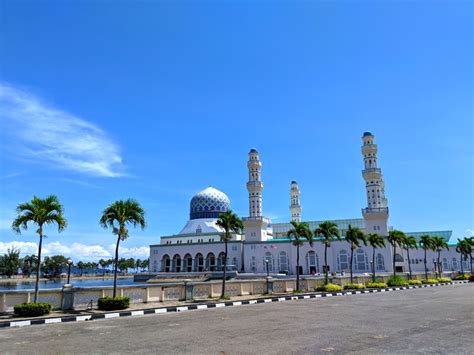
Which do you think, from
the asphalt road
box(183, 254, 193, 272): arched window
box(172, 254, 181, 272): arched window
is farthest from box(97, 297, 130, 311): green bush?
box(172, 254, 181, 272): arched window

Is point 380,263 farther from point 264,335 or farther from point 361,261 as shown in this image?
point 264,335

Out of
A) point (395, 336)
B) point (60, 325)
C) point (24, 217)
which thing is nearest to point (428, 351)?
point (395, 336)

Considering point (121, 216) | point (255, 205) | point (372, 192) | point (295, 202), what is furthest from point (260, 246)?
point (121, 216)

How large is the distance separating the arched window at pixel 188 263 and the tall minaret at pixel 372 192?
37.4 m

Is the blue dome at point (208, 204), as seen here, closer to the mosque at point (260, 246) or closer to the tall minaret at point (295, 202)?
the mosque at point (260, 246)

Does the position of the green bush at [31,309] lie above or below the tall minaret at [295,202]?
below

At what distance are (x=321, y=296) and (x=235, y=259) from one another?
49.0 meters

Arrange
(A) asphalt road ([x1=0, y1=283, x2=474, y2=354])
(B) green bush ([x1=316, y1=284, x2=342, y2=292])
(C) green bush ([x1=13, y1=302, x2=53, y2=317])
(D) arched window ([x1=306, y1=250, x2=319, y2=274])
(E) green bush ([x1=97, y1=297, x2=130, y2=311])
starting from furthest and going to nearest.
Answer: (D) arched window ([x1=306, y1=250, x2=319, y2=274])
(B) green bush ([x1=316, y1=284, x2=342, y2=292])
(E) green bush ([x1=97, y1=297, x2=130, y2=311])
(C) green bush ([x1=13, y1=302, x2=53, y2=317])
(A) asphalt road ([x1=0, y1=283, x2=474, y2=354])

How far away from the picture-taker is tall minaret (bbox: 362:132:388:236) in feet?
211

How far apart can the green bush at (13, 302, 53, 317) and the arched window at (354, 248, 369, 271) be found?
2250 inches

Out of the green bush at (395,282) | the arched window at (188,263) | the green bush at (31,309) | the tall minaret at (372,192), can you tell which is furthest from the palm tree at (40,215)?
the arched window at (188,263)

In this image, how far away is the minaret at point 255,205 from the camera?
245ft

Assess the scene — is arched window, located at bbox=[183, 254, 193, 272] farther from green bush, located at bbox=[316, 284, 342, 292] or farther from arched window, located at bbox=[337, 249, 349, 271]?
green bush, located at bbox=[316, 284, 342, 292]

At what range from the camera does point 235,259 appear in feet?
248
